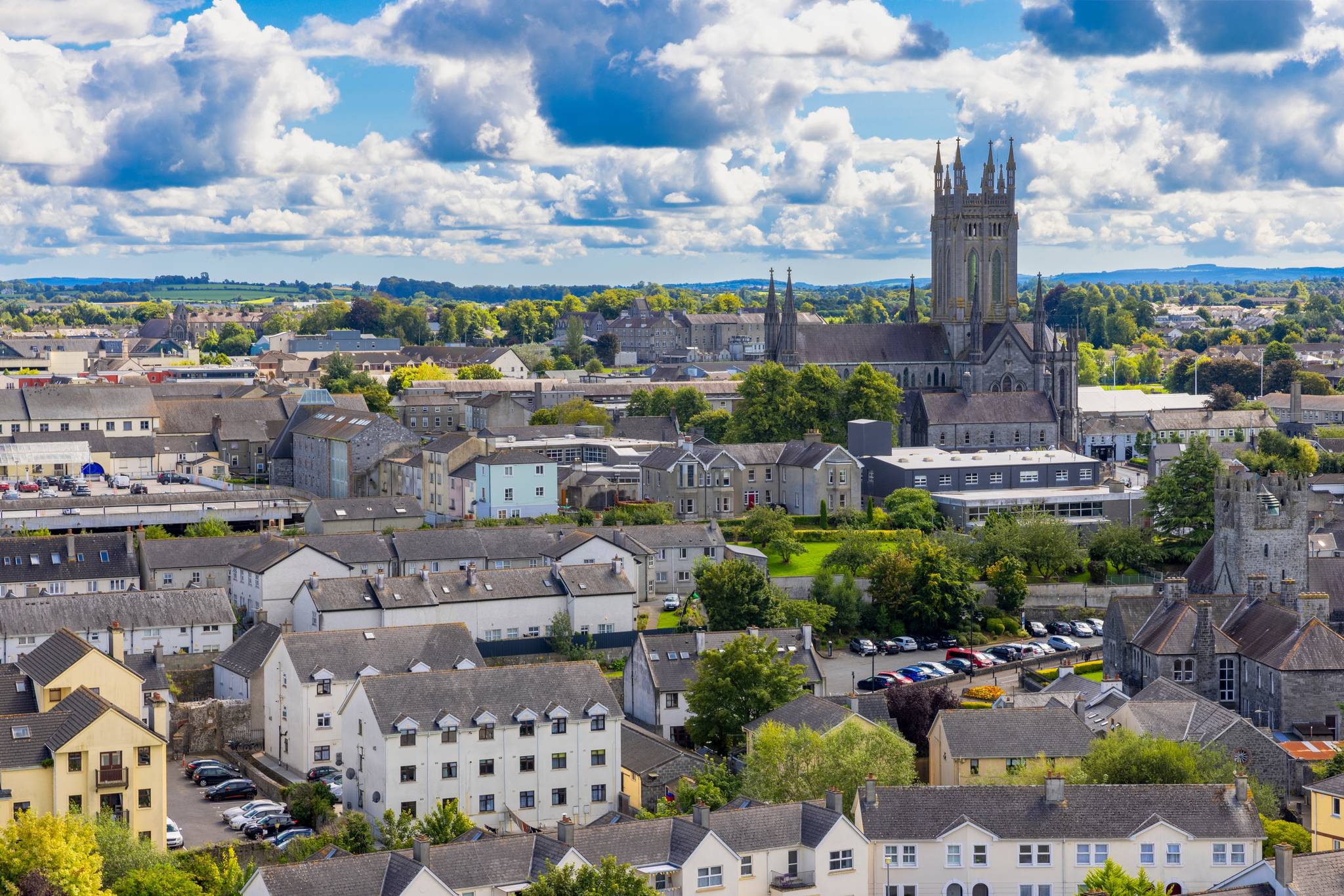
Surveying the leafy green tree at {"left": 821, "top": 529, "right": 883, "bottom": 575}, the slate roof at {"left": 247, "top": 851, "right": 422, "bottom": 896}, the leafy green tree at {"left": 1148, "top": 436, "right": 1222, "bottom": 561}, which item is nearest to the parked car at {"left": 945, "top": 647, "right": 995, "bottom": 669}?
the leafy green tree at {"left": 821, "top": 529, "right": 883, "bottom": 575}

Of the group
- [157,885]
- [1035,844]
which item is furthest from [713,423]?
[157,885]

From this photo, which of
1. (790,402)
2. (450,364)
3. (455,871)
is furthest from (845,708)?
(450,364)

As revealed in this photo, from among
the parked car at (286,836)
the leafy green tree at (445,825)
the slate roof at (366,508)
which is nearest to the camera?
the leafy green tree at (445,825)

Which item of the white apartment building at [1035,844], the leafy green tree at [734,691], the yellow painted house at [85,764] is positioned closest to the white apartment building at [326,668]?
the yellow painted house at [85,764]

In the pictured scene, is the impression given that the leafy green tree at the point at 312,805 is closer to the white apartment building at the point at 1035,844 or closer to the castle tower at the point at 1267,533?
the white apartment building at the point at 1035,844

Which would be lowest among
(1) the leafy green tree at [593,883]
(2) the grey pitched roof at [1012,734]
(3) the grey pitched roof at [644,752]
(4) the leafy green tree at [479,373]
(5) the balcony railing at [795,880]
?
(3) the grey pitched roof at [644,752]

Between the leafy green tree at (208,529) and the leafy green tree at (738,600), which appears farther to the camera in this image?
the leafy green tree at (208,529)

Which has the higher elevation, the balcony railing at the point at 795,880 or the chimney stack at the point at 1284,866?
the chimney stack at the point at 1284,866
